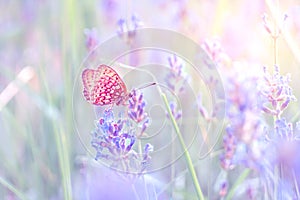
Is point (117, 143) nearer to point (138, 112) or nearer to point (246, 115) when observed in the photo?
point (138, 112)

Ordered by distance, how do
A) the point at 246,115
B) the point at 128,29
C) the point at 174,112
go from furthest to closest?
the point at 128,29
the point at 174,112
the point at 246,115

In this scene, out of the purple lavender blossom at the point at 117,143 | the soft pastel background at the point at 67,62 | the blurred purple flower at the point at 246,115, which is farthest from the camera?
the soft pastel background at the point at 67,62

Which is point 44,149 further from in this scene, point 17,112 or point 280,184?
point 280,184

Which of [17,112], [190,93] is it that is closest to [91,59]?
[190,93]

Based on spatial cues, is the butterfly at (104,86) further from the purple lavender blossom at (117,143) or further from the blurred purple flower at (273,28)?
the blurred purple flower at (273,28)

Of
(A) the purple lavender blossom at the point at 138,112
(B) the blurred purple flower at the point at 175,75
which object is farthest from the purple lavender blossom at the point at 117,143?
(B) the blurred purple flower at the point at 175,75

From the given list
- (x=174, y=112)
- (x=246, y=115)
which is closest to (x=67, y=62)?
(x=174, y=112)

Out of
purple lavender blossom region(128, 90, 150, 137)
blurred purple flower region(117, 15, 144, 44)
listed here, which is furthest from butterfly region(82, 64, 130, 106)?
A: blurred purple flower region(117, 15, 144, 44)
